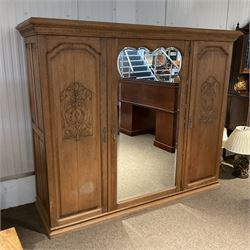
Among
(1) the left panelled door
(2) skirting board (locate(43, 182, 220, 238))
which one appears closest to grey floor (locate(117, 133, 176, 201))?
(2) skirting board (locate(43, 182, 220, 238))

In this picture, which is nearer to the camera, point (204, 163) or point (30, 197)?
point (30, 197)

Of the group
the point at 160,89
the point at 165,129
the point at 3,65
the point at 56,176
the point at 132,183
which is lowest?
the point at 132,183

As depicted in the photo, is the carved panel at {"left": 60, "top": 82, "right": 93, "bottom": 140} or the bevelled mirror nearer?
the carved panel at {"left": 60, "top": 82, "right": 93, "bottom": 140}

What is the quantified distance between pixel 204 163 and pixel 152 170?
22.9 inches

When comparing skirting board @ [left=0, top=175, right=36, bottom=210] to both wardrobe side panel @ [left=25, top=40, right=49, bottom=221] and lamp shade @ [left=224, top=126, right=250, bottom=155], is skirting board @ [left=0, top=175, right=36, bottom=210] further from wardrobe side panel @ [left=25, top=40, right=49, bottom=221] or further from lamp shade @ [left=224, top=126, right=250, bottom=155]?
lamp shade @ [left=224, top=126, right=250, bottom=155]

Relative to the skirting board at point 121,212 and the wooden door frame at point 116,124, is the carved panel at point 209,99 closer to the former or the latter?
the wooden door frame at point 116,124

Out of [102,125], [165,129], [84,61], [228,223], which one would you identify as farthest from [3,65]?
[228,223]

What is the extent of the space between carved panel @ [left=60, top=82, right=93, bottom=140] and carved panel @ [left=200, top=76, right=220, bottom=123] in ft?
3.78

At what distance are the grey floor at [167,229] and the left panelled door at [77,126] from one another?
0.19m

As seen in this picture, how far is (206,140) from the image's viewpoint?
9.46 feet

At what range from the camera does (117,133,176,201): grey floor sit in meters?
2.55

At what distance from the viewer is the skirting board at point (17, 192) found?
263 centimetres

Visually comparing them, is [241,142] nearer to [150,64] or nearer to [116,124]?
[150,64]

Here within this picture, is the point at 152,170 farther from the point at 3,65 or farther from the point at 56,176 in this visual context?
the point at 3,65
